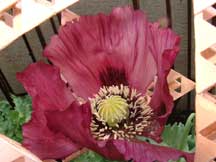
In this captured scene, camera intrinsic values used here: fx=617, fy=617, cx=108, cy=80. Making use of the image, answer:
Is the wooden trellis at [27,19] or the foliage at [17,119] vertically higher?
the wooden trellis at [27,19]

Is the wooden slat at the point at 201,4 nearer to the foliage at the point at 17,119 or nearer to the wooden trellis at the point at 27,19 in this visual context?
the wooden trellis at the point at 27,19

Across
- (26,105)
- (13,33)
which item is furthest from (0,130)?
(13,33)

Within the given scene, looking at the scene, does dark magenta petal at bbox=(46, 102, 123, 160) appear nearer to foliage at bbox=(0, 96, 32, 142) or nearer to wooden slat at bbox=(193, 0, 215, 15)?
wooden slat at bbox=(193, 0, 215, 15)

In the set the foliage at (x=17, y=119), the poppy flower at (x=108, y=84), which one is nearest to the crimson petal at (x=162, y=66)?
the poppy flower at (x=108, y=84)

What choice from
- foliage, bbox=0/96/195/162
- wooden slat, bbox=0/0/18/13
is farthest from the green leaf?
wooden slat, bbox=0/0/18/13

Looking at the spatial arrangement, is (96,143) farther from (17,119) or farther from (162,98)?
(17,119)

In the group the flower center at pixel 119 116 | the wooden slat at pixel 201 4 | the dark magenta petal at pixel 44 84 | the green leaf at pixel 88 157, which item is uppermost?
the wooden slat at pixel 201 4

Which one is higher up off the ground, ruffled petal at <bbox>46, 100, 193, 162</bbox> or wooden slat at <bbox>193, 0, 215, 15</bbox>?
wooden slat at <bbox>193, 0, 215, 15</bbox>

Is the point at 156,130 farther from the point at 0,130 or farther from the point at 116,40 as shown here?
the point at 0,130
